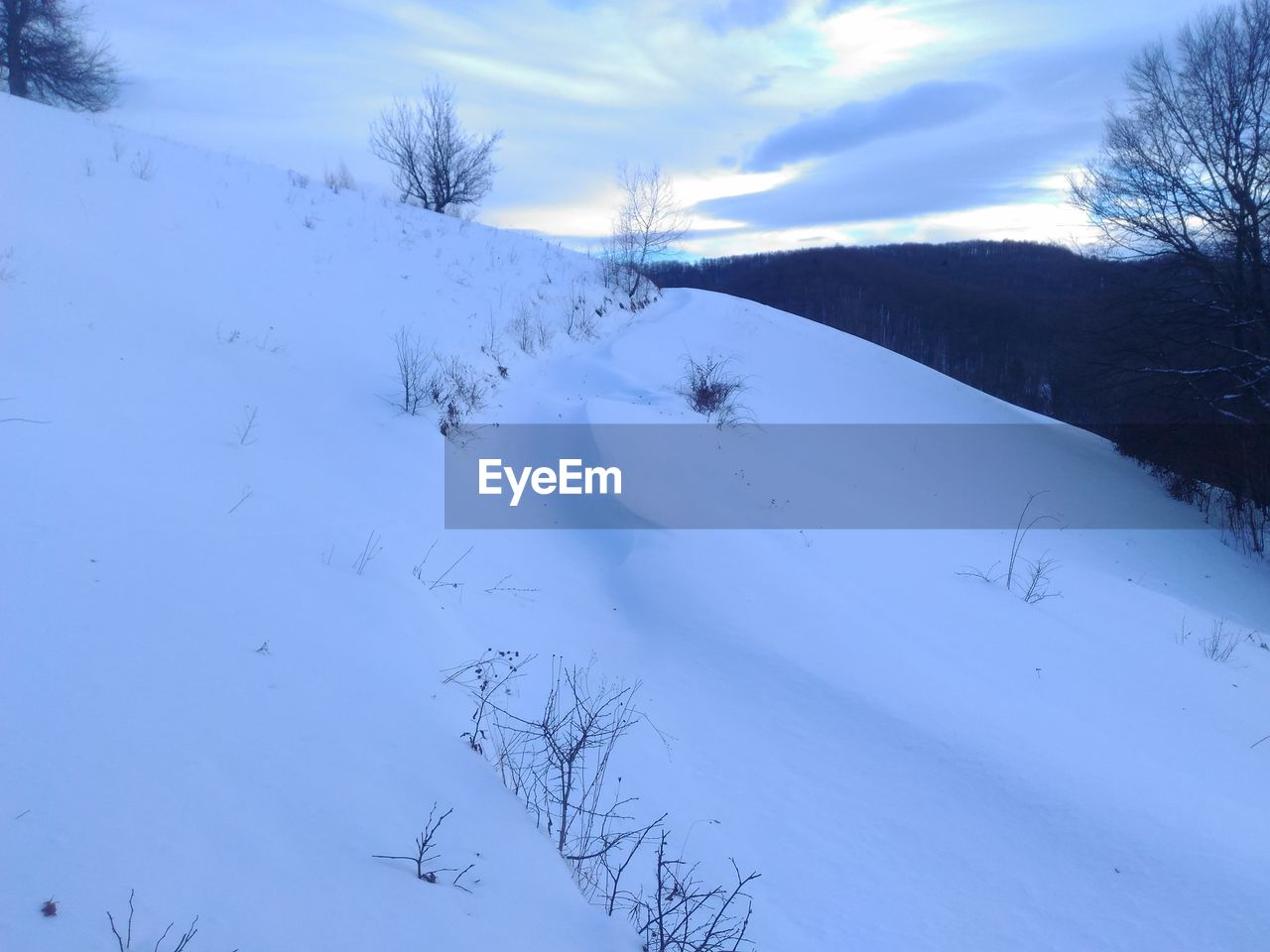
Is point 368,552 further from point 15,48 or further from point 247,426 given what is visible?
point 15,48

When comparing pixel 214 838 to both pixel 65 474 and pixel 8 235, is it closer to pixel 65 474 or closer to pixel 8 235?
pixel 65 474

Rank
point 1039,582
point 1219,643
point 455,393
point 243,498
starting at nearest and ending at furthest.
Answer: point 243,498 → point 1219,643 → point 1039,582 → point 455,393

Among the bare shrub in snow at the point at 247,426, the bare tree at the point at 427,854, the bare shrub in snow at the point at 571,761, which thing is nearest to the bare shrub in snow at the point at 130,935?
the bare tree at the point at 427,854

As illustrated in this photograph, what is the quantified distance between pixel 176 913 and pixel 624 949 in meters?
1.37

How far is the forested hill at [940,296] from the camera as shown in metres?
43.2

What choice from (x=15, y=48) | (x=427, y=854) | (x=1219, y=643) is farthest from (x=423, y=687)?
(x=15, y=48)

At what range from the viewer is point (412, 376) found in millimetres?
7582

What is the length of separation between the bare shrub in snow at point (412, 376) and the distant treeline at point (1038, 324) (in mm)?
14681

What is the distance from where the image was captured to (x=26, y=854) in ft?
6.11

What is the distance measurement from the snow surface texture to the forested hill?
18.3 meters

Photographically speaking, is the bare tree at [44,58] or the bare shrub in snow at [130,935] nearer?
the bare shrub in snow at [130,935]

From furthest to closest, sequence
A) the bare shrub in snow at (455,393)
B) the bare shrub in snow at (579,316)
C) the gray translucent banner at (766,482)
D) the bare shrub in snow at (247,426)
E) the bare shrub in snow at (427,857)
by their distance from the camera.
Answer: the bare shrub in snow at (579,316) → the bare shrub in snow at (455,393) → the gray translucent banner at (766,482) → the bare shrub in snow at (247,426) → the bare shrub in snow at (427,857)

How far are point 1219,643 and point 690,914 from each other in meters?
5.75

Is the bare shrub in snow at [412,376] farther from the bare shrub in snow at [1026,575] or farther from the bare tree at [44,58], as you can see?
the bare tree at [44,58]
